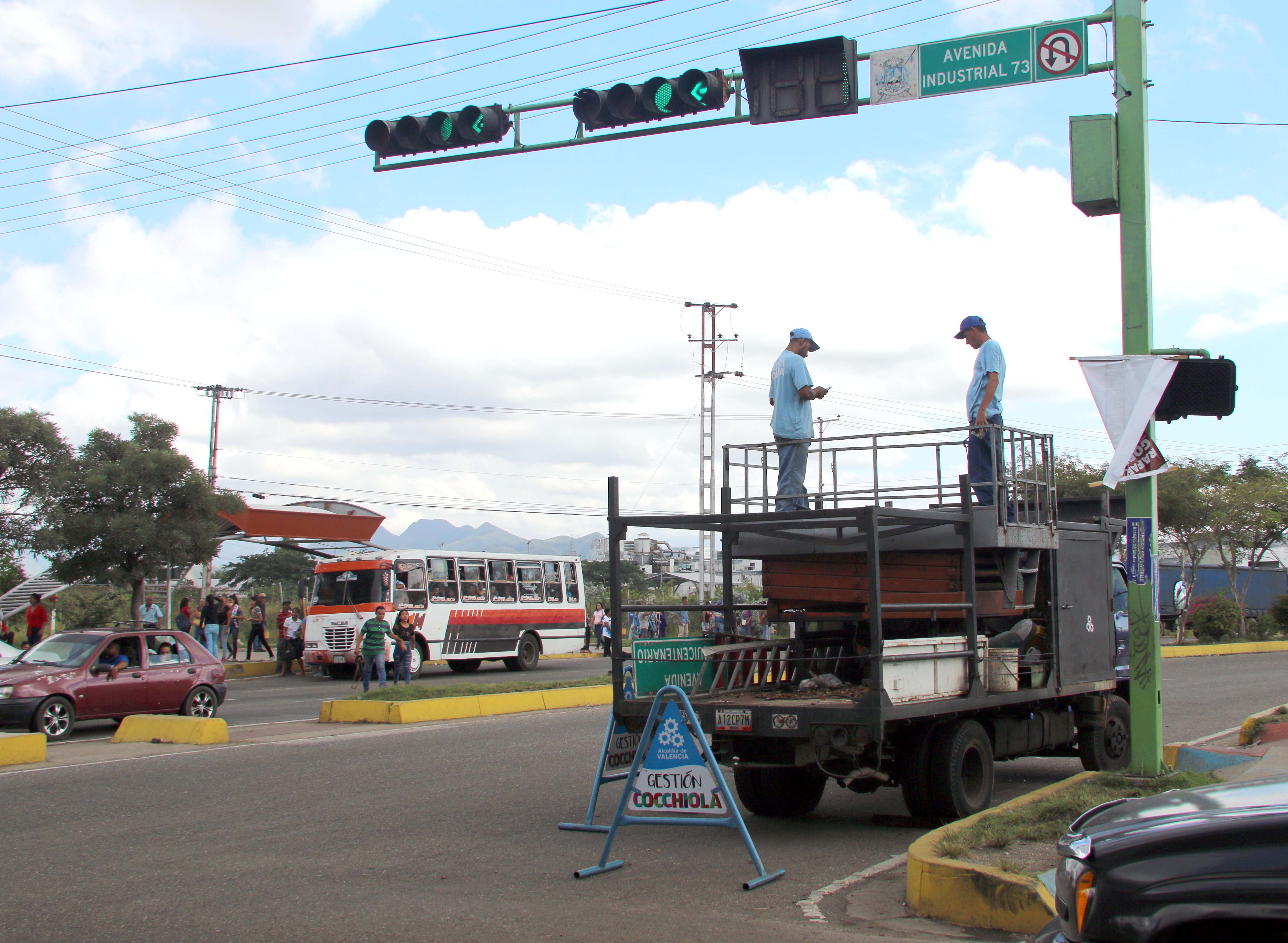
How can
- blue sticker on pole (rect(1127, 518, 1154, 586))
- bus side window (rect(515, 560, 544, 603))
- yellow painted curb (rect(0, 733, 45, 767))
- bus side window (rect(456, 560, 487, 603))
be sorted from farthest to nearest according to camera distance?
bus side window (rect(515, 560, 544, 603))
bus side window (rect(456, 560, 487, 603))
yellow painted curb (rect(0, 733, 45, 767))
blue sticker on pole (rect(1127, 518, 1154, 586))

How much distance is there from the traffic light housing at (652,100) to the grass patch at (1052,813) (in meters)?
6.34

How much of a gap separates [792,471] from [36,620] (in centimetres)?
1838

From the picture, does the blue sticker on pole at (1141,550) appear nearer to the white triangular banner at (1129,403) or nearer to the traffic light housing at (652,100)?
the white triangular banner at (1129,403)

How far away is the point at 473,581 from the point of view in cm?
2602

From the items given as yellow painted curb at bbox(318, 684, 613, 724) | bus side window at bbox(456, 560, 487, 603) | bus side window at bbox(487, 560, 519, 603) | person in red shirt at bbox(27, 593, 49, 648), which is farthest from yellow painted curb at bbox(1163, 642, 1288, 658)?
person in red shirt at bbox(27, 593, 49, 648)

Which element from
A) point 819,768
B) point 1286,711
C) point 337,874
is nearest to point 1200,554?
point 1286,711

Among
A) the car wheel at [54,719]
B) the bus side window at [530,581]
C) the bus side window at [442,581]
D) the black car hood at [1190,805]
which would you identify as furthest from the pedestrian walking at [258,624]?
the black car hood at [1190,805]

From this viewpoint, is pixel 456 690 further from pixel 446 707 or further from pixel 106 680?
pixel 106 680

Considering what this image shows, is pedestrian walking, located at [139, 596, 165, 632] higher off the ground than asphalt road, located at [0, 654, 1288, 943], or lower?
higher

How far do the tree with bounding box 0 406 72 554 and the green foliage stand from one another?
34.4m

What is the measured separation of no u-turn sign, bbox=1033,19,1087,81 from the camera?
9023mm

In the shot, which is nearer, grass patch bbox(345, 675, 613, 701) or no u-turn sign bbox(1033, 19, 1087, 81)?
no u-turn sign bbox(1033, 19, 1087, 81)

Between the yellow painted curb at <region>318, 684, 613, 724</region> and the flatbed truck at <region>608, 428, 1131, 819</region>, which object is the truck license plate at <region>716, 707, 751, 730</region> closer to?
the flatbed truck at <region>608, 428, 1131, 819</region>

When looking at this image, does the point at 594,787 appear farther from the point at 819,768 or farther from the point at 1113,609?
the point at 1113,609
